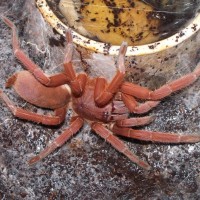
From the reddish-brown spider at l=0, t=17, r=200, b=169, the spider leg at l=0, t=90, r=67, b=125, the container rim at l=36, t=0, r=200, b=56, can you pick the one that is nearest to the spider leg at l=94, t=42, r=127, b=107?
the reddish-brown spider at l=0, t=17, r=200, b=169

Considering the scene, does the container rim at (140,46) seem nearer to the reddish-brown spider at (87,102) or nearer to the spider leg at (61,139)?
the reddish-brown spider at (87,102)

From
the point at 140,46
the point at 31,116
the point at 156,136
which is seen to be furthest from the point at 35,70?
the point at 156,136

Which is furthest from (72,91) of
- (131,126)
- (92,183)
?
(92,183)

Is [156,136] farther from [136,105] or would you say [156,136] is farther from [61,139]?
[61,139]

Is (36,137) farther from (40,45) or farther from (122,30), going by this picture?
(122,30)

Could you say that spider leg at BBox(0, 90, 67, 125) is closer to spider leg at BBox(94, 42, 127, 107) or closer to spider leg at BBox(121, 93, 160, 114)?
spider leg at BBox(94, 42, 127, 107)

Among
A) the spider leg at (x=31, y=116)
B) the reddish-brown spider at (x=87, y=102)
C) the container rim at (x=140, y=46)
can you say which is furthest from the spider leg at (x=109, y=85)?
the spider leg at (x=31, y=116)
